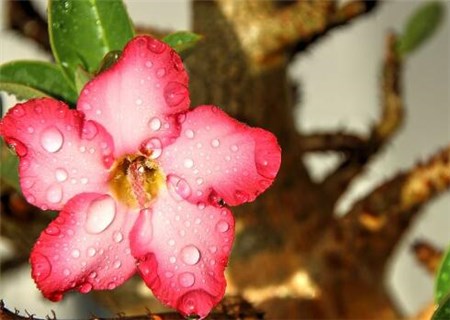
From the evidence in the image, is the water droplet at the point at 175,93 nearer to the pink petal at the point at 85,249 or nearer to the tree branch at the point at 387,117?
the pink petal at the point at 85,249

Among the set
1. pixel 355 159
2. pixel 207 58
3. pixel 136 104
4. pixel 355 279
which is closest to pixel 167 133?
pixel 136 104

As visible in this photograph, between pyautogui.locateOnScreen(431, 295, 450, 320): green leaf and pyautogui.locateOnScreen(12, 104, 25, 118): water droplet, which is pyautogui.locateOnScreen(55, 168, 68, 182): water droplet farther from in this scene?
pyautogui.locateOnScreen(431, 295, 450, 320): green leaf

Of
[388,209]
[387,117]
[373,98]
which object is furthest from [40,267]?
[373,98]

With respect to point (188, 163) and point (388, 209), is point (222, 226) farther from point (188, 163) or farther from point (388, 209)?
point (388, 209)

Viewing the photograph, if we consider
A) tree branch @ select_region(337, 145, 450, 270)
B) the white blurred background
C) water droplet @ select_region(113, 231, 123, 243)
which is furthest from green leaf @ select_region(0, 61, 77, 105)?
the white blurred background

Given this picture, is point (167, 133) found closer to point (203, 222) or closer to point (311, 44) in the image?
point (203, 222)

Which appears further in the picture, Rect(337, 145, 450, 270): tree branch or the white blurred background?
the white blurred background
